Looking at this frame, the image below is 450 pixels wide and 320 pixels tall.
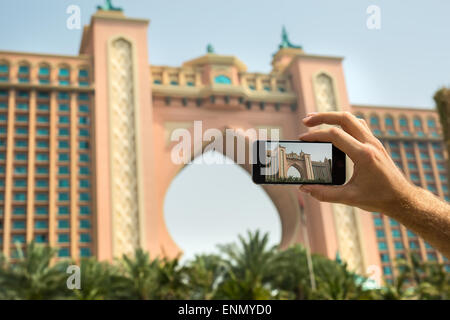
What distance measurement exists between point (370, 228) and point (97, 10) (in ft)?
84.5

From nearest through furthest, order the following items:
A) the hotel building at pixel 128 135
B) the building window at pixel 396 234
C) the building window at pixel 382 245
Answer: the hotel building at pixel 128 135 → the building window at pixel 382 245 → the building window at pixel 396 234

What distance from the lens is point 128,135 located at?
3603 cm

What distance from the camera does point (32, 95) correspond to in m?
35.4

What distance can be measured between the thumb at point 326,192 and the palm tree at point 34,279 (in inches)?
944

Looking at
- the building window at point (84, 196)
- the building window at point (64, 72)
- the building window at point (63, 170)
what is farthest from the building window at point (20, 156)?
the building window at point (64, 72)

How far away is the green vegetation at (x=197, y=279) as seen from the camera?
24.3 meters

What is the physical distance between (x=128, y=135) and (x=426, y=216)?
3463 centimetres

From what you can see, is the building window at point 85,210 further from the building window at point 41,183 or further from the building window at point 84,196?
the building window at point 41,183

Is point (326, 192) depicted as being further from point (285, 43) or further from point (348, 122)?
point (285, 43)

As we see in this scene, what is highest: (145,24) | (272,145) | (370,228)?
(145,24)

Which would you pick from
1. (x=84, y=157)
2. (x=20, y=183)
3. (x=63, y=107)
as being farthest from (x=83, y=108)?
(x=20, y=183)

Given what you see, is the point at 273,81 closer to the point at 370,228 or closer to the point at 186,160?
the point at 186,160

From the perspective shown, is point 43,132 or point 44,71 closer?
point 43,132

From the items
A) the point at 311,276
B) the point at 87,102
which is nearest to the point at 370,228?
the point at 311,276
